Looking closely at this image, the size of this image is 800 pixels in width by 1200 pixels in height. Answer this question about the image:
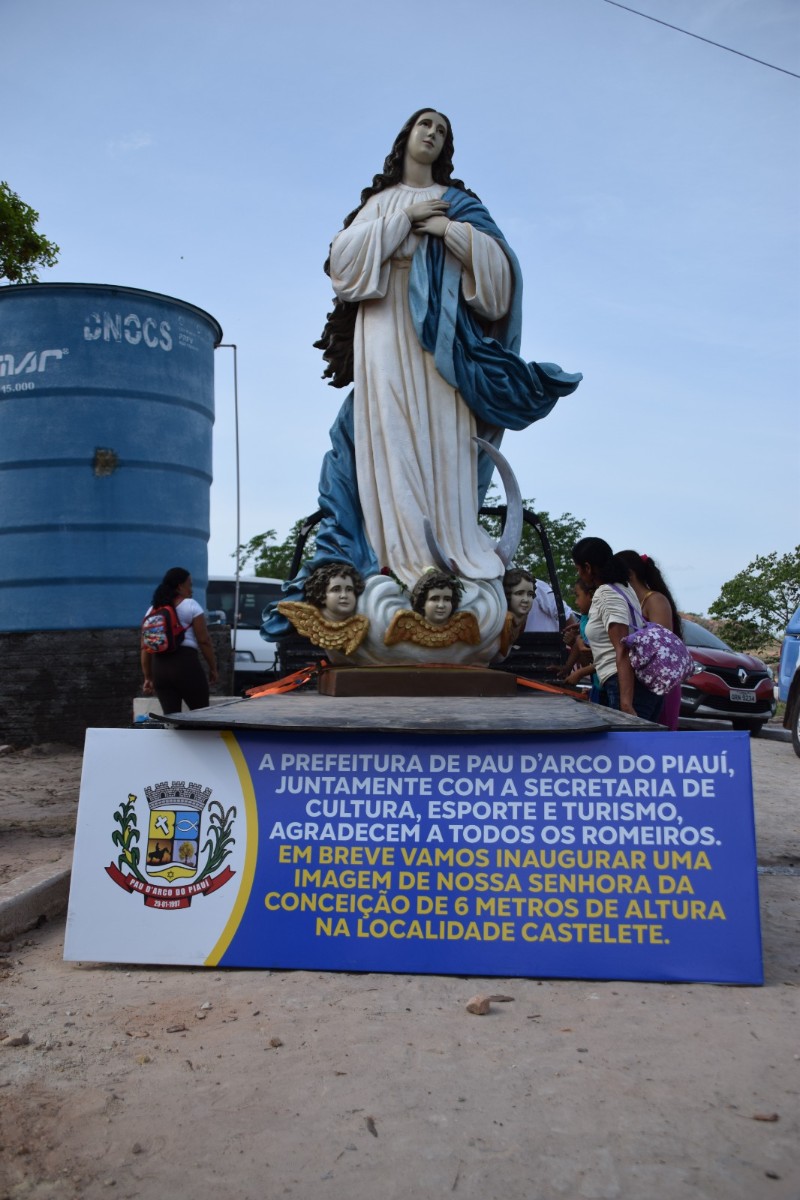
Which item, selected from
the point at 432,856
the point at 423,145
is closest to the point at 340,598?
the point at 432,856

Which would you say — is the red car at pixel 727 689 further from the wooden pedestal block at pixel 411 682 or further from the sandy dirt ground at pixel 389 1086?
the sandy dirt ground at pixel 389 1086

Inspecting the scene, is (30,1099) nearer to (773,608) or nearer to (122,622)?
(122,622)

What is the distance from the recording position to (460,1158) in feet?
7.02

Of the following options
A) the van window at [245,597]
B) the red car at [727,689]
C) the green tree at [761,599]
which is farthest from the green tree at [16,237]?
the green tree at [761,599]

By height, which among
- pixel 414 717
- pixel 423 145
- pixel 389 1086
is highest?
pixel 423 145

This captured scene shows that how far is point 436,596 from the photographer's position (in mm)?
5098

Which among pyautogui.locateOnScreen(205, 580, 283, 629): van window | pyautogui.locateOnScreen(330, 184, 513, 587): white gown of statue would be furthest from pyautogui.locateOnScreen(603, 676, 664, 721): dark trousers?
pyautogui.locateOnScreen(205, 580, 283, 629): van window

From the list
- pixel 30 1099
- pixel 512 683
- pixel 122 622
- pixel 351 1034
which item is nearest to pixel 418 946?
pixel 351 1034

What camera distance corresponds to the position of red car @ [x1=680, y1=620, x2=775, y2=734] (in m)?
11.2

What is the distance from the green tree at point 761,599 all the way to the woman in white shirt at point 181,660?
1228 cm

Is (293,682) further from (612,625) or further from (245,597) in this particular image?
(245,597)

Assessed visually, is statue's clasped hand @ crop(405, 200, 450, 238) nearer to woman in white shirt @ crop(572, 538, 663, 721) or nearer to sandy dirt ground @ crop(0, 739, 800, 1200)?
woman in white shirt @ crop(572, 538, 663, 721)

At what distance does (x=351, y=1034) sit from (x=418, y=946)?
505 millimetres

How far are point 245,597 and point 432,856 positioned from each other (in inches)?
399
